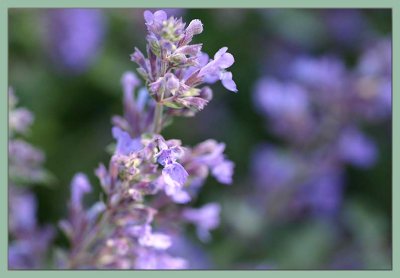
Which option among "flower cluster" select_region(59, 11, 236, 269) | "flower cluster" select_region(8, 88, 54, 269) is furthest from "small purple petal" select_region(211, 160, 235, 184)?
"flower cluster" select_region(8, 88, 54, 269)

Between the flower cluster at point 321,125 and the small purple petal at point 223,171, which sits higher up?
the flower cluster at point 321,125

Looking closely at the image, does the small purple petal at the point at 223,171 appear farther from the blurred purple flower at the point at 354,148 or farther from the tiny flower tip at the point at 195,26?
the blurred purple flower at the point at 354,148

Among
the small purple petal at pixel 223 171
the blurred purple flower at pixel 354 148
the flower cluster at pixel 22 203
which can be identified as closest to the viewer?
the small purple petal at pixel 223 171

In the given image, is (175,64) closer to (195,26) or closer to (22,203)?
(195,26)

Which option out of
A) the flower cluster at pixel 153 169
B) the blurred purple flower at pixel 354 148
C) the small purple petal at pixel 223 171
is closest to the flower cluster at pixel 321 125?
the blurred purple flower at pixel 354 148

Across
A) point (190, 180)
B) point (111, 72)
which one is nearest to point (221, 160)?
point (190, 180)
